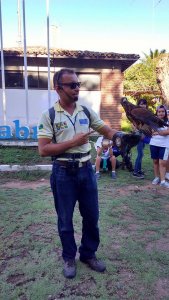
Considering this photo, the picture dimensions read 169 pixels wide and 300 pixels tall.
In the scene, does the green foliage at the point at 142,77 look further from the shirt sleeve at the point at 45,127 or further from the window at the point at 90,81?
the shirt sleeve at the point at 45,127

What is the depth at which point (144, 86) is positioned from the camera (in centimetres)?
2117

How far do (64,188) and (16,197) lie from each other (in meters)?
2.91

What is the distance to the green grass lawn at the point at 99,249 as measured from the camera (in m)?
2.56

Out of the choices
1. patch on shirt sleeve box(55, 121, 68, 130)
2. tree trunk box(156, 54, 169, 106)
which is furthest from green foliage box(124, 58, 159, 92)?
patch on shirt sleeve box(55, 121, 68, 130)

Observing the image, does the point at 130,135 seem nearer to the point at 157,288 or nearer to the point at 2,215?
the point at 157,288

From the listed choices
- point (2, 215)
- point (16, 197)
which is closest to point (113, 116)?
point (16, 197)

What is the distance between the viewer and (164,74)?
8227 millimetres

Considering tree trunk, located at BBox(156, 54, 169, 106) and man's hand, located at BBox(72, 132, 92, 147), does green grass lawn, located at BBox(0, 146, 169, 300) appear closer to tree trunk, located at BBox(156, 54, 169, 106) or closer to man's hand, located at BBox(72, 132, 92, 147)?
man's hand, located at BBox(72, 132, 92, 147)

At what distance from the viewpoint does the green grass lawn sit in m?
2.56

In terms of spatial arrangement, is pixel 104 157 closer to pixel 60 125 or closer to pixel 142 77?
pixel 60 125

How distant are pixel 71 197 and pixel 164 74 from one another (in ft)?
21.8

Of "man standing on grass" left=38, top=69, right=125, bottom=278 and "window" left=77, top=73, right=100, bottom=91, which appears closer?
"man standing on grass" left=38, top=69, right=125, bottom=278

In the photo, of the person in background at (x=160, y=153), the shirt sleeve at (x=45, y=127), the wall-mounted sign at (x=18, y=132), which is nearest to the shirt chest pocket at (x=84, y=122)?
the shirt sleeve at (x=45, y=127)

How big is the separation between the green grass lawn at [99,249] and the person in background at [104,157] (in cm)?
121
